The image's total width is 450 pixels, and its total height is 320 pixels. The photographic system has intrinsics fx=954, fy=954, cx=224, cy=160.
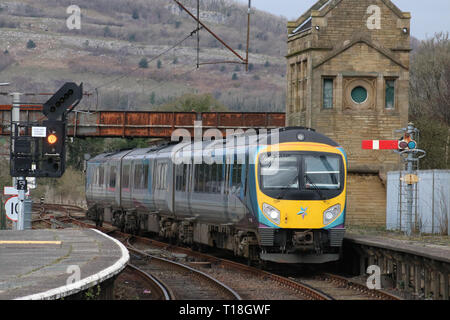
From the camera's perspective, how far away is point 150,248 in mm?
29984

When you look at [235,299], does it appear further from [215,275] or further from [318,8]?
[318,8]

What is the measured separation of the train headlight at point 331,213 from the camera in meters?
20.2

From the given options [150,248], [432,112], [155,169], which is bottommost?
[150,248]

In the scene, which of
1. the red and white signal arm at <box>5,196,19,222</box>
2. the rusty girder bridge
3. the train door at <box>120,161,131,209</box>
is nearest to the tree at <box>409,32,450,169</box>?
the rusty girder bridge

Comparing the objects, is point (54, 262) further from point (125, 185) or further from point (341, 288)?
point (125, 185)

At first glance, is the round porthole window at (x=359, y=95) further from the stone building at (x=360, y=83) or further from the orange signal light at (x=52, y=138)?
the orange signal light at (x=52, y=138)

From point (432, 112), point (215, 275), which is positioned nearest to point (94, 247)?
point (215, 275)

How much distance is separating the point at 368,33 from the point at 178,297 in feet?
61.1

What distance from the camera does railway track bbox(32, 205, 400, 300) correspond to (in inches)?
669

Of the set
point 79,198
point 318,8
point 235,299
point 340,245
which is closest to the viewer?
point 235,299

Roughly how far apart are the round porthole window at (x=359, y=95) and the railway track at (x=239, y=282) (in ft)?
33.3

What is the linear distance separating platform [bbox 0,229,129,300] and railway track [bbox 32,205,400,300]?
1340 millimetres

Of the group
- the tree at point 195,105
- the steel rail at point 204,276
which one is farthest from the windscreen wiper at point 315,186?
the tree at point 195,105
